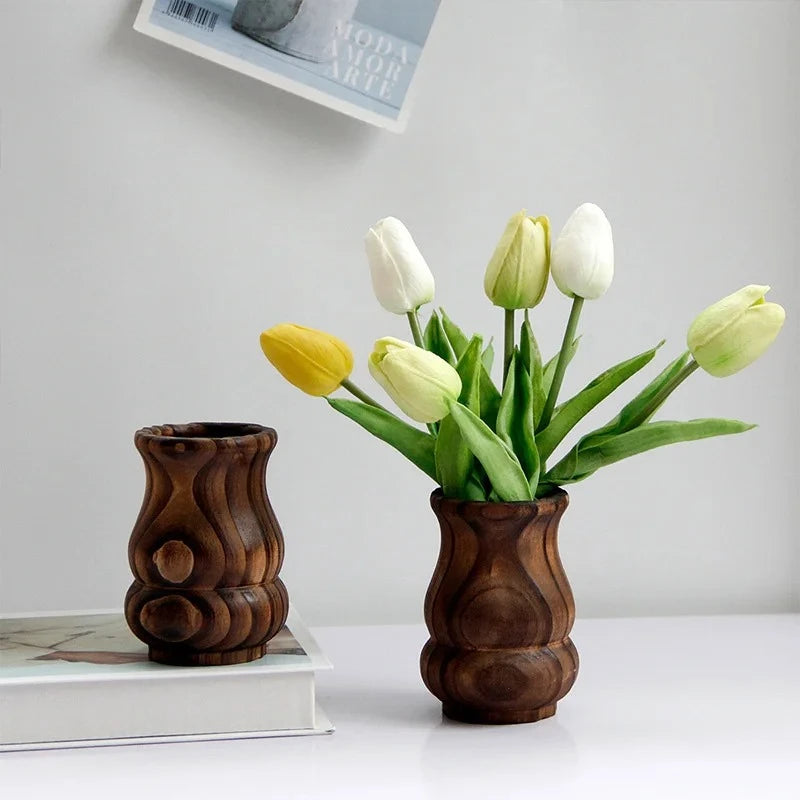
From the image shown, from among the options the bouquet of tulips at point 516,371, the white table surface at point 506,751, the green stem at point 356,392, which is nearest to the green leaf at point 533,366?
the bouquet of tulips at point 516,371

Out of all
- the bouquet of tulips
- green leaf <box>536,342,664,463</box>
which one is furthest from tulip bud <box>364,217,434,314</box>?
green leaf <box>536,342,664,463</box>

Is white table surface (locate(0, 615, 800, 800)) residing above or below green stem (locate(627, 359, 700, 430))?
below

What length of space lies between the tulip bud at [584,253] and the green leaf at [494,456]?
0.38 ft

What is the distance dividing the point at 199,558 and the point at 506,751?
0.23 metres

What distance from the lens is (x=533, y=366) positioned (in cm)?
81

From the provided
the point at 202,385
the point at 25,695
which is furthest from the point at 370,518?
the point at 25,695

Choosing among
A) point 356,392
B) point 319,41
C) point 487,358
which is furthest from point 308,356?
point 319,41

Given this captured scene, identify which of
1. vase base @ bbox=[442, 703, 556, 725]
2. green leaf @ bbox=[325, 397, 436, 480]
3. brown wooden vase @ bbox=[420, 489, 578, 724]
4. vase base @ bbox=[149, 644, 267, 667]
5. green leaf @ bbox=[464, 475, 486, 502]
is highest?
green leaf @ bbox=[325, 397, 436, 480]

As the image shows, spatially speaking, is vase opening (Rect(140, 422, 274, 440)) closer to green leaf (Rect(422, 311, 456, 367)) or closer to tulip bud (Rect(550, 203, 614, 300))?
green leaf (Rect(422, 311, 456, 367))

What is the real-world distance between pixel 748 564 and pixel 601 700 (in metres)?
0.34

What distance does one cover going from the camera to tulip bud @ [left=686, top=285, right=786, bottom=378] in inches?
29.0

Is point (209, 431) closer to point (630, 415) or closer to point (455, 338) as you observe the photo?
point (455, 338)

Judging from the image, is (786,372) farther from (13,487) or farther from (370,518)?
(13,487)

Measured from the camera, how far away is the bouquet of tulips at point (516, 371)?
74 centimetres
